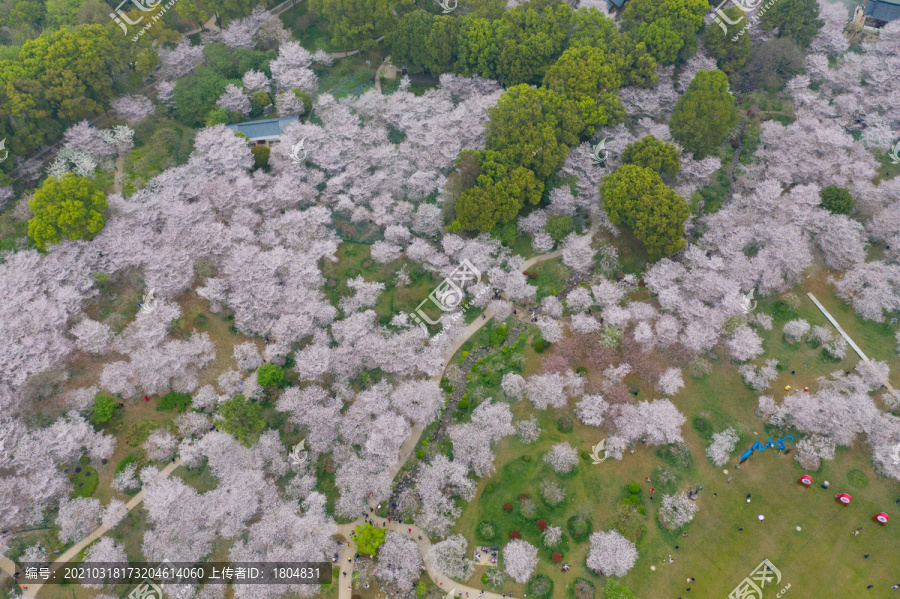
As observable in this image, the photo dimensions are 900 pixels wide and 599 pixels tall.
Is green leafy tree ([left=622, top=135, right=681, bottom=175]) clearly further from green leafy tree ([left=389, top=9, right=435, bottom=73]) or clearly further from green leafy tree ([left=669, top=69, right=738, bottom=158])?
green leafy tree ([left=389, top=9, right=435, bottom=73])

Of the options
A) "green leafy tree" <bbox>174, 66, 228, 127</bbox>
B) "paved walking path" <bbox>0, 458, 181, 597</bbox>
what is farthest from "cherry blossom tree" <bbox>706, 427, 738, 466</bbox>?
"green leafy tree" <bbox>174, 66, 228, 127</bbox>

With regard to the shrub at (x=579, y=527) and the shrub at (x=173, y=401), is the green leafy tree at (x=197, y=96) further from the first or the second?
the shrub at (x=579, y=527)

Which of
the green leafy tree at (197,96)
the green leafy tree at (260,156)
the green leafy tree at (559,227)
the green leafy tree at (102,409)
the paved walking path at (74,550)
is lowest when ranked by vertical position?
the paved walking path at (74,550)

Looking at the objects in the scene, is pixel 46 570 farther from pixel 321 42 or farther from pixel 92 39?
pixel 321 42

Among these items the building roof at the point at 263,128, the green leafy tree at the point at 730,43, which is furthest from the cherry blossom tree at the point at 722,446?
the building roof at the point at 263,128

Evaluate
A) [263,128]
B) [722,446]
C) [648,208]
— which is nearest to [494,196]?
[648,208]

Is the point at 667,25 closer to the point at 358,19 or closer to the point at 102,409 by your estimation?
the point at 358,19
